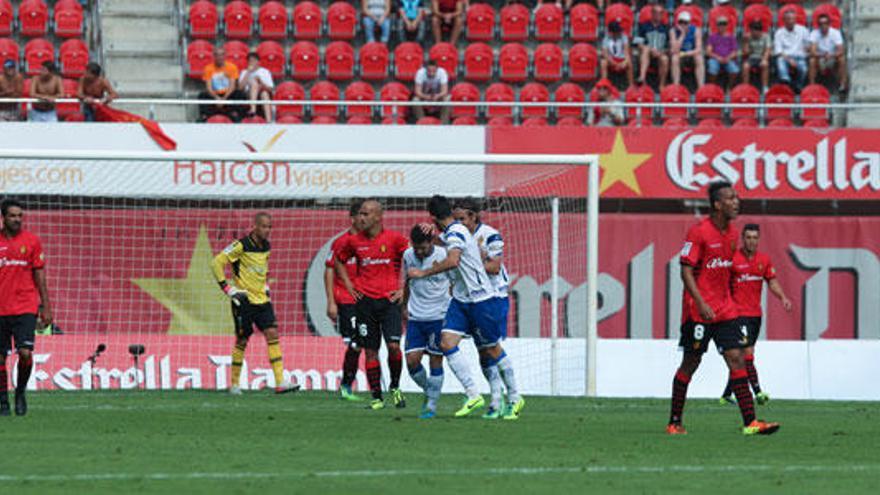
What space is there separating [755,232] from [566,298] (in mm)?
5681

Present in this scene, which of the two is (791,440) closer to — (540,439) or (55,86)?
(540,439)

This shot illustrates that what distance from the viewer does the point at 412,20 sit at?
28828 millimetres

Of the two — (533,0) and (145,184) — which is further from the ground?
(533,0)

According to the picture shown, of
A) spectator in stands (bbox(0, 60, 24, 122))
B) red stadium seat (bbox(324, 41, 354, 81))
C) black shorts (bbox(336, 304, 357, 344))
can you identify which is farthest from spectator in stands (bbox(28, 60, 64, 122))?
black shorts (bbox(336, 304, 357, 344))

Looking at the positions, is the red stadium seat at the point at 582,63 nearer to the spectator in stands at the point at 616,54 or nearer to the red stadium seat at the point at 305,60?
the spectator in stands at the point at 616,54

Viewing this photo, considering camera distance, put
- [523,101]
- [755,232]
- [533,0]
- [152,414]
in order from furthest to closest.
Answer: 1. [533,0]
2. [523,101]
3. [755,232]
4. [152,414]

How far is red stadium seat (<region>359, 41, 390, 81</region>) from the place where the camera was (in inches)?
1116

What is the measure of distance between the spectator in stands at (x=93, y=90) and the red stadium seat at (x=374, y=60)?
13.3 ft

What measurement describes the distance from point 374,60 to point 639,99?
3952 millimetres

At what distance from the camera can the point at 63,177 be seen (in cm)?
2489

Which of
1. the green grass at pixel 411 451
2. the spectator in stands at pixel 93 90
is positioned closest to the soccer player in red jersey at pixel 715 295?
the green grass at pixel 411 451

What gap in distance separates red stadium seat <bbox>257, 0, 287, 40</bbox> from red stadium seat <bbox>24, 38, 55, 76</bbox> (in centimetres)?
315

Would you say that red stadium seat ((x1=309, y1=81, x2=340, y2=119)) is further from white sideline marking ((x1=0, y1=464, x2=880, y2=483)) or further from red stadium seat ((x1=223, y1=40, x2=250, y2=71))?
white sideline marking ((x1=0, y1=464, x2=880, y2=483))

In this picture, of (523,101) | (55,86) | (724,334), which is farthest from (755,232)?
(55,86)
